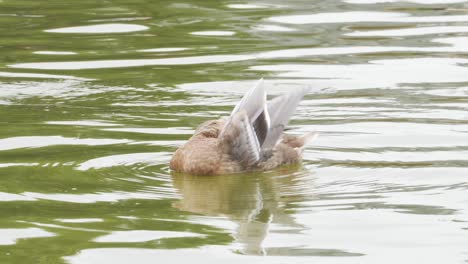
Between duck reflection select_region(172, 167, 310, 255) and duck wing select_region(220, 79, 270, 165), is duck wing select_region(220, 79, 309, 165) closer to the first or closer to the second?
duck wing select_region(220, 79, 270, 165)

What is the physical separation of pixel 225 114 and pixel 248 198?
8.87 ft

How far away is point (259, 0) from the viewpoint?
17.9 m

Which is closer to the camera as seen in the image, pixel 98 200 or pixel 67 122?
pixel 98 200

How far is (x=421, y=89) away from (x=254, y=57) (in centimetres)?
225

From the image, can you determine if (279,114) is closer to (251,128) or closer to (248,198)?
(251,128)

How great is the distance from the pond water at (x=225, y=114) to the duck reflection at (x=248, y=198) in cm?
2

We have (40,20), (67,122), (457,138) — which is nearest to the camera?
(457,138)

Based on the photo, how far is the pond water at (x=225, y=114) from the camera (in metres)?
8.34

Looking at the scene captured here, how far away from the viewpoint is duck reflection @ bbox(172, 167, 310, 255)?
339 inches

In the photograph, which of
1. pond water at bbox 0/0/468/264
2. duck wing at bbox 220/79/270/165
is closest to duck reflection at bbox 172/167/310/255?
pond water at bbox 0/0/468/264

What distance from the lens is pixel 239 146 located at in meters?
10.2

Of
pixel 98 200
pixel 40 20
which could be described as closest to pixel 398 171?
pixel 98 200

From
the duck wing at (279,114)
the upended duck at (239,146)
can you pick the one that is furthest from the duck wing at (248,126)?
the duck wing at (279,114)

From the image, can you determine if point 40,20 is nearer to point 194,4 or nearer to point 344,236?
point 194,4
